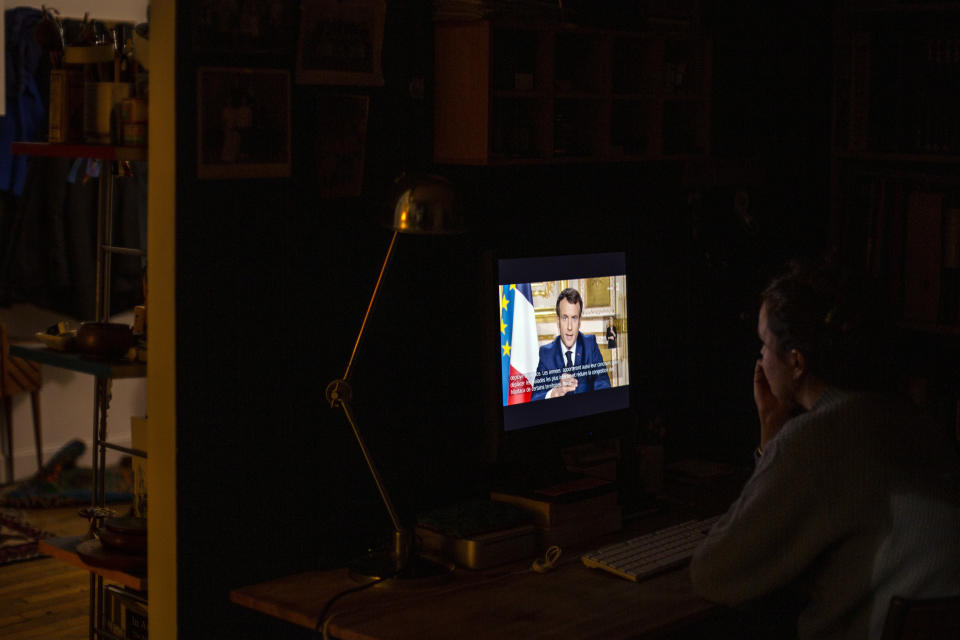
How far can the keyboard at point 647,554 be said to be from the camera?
2.48 meters

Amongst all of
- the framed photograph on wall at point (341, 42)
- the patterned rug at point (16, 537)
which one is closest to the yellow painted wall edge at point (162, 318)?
the framed photograph on wall at point (341, 42)

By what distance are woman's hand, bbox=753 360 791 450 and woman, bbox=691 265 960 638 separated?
0.31 m

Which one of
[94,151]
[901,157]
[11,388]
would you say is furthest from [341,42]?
[11,388]

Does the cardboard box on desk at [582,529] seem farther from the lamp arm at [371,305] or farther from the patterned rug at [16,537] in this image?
the patterned rug at [16,537]

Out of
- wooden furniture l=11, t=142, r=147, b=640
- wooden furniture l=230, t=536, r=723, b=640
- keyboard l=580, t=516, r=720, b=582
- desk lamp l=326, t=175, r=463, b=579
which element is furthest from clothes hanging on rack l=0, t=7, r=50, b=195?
keyboard l=580, t=516, r=720, b=582

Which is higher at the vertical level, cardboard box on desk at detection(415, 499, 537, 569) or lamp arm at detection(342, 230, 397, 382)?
lamp arm at detection(342, 230, 397, 382)

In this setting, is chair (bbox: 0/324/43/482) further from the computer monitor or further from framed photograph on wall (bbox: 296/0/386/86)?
framed photograph on wall (bbox: 296/0/386/86)

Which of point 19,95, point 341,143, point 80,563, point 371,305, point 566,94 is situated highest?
point 19,95

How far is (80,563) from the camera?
2.56m

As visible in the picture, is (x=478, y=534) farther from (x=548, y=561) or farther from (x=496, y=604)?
(x=496, y=604)

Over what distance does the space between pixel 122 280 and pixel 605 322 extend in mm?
3878

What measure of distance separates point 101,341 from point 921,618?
1.55m

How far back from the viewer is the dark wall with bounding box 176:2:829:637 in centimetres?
234

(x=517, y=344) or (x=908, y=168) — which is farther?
(x=908, y=168)
